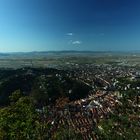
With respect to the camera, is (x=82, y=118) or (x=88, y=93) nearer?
(x=82, y=118)

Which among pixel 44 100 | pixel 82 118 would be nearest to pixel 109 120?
pixel 82 118

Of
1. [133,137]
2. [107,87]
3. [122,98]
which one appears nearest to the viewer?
[133,137]

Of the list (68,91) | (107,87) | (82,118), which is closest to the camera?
(82,118)

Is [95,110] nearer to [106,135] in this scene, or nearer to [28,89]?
[106,135]

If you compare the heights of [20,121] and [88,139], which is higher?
[20,121]

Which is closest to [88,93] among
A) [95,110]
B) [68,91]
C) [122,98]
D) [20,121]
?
[68,91]

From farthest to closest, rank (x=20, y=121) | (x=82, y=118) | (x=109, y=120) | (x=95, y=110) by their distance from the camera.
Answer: (x=95, y=110), (x=82, y=118), (x=109, y=120), (x=20, y=121)

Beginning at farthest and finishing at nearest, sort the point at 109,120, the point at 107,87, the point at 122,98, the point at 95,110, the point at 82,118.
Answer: the point at 107,87 < the point at 122,98 < the point at 95,110 < the point at 82,118 < the point at 109,120

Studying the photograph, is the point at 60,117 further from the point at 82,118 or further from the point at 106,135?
the point at 106,135

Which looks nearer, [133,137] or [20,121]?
[20,121]
